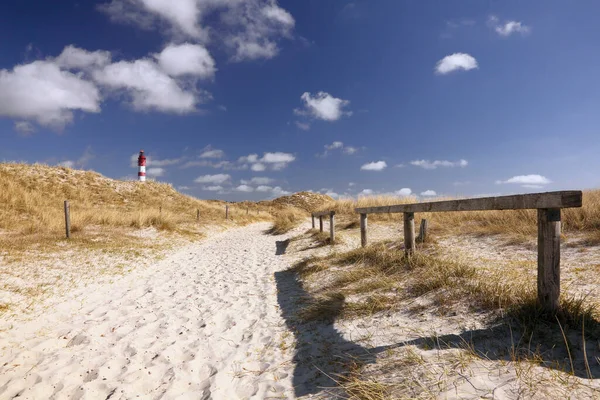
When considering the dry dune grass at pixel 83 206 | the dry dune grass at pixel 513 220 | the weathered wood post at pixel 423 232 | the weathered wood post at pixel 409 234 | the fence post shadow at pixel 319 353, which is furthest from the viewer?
the dry dune grass at pixel 83 206

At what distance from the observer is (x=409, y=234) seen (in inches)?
255

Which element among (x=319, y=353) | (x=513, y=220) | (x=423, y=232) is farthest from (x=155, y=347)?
(x=513, y=220)

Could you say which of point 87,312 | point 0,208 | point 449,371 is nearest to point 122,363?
point 87,312

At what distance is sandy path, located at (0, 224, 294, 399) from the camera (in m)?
3.20

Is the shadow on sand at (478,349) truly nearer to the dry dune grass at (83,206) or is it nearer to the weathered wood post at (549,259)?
the weathered wood post at (549,259)

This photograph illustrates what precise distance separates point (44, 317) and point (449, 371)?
234 inches

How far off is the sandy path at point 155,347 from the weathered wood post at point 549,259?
256 cm

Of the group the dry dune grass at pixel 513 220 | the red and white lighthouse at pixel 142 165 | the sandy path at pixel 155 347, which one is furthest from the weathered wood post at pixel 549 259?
the red and white lighthouse at pixel 142 165

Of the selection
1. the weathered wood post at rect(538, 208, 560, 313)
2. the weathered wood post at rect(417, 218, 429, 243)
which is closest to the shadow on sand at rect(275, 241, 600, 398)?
the weathered wood post at rect(538, 208, 560, 313)

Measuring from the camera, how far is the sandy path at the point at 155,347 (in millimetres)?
3197

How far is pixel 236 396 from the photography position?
9.65 ft

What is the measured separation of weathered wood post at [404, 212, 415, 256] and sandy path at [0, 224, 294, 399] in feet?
8.58

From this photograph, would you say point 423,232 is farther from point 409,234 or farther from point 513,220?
point 513,220

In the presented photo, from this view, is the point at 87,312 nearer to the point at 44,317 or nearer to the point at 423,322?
the point at 44,317
